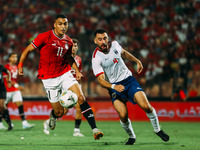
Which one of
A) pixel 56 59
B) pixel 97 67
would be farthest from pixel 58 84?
pixel 97 67

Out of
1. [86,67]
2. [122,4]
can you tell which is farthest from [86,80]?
[122,4]

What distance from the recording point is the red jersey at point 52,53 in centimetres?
689

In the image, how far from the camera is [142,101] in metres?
6.40

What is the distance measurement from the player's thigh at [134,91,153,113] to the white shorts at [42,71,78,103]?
130 centimetres

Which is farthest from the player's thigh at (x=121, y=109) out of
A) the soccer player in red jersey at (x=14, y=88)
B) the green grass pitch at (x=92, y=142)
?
the soccer player in red jersey at (x=14, y=88)

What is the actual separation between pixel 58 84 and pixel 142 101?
182 centimetres

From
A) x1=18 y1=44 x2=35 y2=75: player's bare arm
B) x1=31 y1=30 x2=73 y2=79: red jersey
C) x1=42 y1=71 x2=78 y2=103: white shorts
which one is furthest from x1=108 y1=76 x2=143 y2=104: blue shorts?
x1=18 y1=44 x2=35 y2=75: player's bare arm

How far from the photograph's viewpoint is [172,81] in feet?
44.7

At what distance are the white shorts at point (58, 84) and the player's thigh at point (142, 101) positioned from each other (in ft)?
4.25

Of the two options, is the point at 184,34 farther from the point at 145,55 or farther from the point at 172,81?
the point at 172,81

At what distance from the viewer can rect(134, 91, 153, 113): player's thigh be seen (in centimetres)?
638

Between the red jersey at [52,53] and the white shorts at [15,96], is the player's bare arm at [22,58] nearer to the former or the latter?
the red jersey at [52,53]

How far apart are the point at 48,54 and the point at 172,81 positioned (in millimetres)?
7718

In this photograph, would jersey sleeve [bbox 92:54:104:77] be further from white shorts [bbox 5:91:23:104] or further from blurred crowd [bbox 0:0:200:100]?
blurred crowd [bbox 0:0:200:100]
